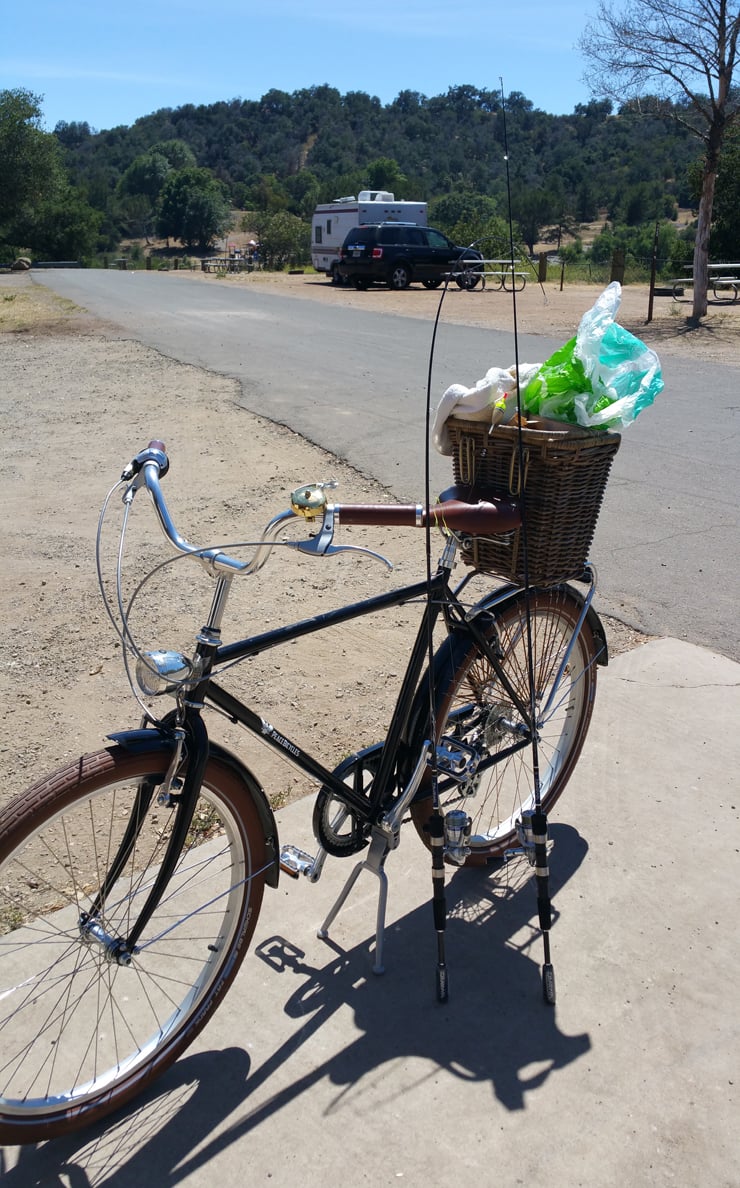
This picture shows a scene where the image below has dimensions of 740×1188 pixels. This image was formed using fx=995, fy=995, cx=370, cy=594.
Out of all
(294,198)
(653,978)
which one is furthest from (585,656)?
(294,198)

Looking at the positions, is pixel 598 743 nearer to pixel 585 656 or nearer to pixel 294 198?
pixel 585 656

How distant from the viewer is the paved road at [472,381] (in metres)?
5.41

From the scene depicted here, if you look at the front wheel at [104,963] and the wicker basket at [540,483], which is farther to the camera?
the wicker basket at [540,483]

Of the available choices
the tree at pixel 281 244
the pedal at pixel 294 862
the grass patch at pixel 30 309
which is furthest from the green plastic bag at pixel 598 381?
the tree at pixel 281 244

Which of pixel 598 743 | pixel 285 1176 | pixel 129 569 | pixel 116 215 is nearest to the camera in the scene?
pixel 285 1176

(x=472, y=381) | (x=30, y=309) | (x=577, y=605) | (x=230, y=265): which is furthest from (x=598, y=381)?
(x=230, y=265)

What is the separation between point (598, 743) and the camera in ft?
12.7

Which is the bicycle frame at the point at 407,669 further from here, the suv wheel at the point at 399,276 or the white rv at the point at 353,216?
the white rv at the point at 353,216

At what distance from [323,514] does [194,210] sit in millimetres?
127159

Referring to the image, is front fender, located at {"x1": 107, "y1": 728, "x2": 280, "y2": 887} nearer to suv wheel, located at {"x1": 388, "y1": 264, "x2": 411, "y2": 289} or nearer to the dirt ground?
the dirt ground

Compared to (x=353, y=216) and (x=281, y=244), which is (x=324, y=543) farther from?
(x=281, y=244)

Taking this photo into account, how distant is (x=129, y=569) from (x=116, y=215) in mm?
141046

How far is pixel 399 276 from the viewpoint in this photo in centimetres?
2822

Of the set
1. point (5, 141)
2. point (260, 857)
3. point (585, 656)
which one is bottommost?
point (260, 857)
